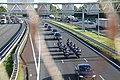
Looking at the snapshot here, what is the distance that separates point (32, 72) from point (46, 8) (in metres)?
24.1

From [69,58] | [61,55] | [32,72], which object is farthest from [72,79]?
[61,55]

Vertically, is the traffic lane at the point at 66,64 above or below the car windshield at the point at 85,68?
below

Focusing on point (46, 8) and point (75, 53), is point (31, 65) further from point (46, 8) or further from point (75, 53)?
point (46, 8)

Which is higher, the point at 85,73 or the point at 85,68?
the point at 85,68

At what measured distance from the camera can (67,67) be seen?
1267 inches

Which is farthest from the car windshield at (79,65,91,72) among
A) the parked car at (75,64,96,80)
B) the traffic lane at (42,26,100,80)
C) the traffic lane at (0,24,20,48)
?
the traffic lane at (0,24,20,48)

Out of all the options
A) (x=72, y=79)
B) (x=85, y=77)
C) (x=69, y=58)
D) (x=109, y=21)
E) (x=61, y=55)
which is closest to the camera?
(x=109, y=21)

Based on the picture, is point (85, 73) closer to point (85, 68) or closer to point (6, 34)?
point (85, 68)

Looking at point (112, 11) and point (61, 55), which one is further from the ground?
point (112, 11)

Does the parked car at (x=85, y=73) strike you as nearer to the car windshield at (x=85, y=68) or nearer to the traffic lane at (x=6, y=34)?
the car windshield at (x=85, y=68)

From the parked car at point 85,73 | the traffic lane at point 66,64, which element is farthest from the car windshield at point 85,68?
the traffic lane at point 66,64

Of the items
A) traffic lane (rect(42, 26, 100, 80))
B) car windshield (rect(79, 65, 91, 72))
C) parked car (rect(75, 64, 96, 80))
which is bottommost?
traffic lane (rect(42, 26, 100, 80))

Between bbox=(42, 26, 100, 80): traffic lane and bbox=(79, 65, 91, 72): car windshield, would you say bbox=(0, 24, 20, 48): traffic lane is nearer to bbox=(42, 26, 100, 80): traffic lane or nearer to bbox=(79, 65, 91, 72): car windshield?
bbox=(42, 26, 100, 80): traffic lane

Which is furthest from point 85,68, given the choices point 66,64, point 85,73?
point 66,64
